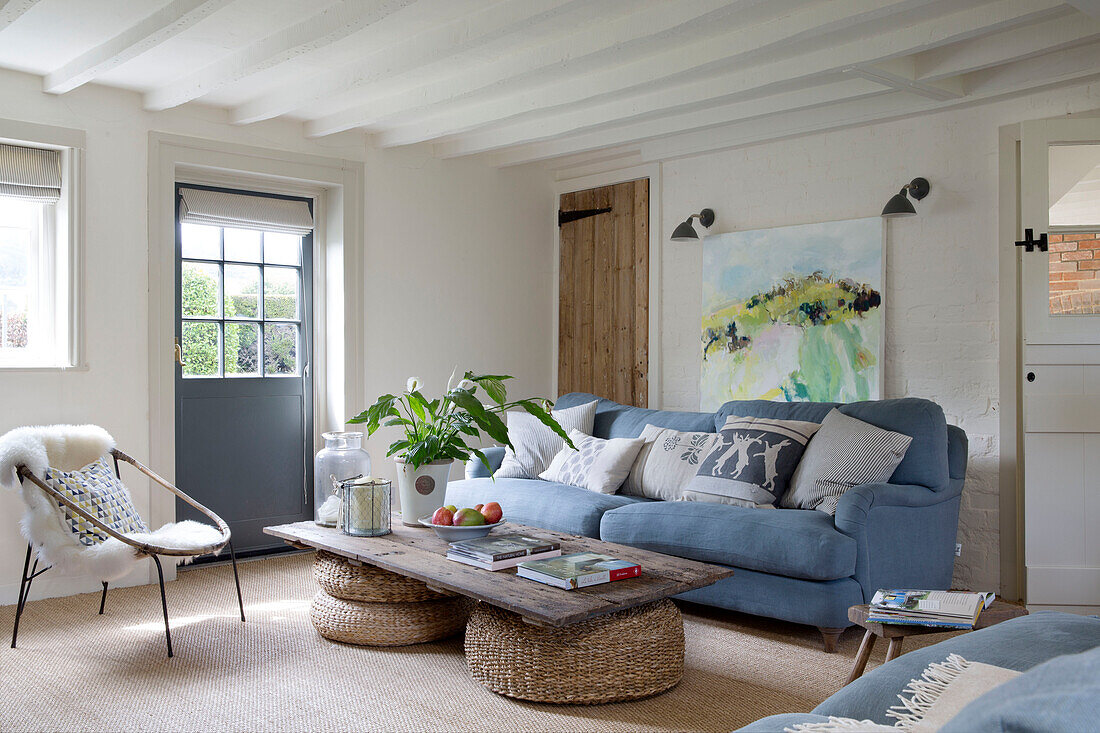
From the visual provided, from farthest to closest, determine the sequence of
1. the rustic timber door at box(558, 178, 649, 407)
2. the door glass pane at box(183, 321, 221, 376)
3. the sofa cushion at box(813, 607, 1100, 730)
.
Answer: the rustic timber door at box(558, 178, 649, 407) < the door glass pane at box(183, 321, 221, 376) < the sofa cushion at box(813, 607, 1100, 730)

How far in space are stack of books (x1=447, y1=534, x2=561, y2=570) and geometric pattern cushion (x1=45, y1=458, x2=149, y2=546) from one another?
1434mm

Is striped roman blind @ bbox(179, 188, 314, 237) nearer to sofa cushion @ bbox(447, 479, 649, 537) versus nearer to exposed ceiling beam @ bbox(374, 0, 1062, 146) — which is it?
exposed ceiling beam @ bbox(374, 0, 1062, 146)

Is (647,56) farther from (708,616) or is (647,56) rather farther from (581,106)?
(708,616)

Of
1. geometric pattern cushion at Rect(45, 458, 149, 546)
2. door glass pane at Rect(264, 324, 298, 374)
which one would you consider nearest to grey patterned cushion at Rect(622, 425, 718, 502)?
door glass pane at Rect(264, 324, 298, 374)

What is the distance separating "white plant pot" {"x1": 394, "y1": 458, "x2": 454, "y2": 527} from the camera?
3.52 meters

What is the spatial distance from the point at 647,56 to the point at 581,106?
21.2 inches

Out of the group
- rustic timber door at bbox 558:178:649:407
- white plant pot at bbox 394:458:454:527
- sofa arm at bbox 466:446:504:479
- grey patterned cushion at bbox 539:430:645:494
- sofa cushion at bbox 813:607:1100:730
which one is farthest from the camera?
rustic timber door at bbox 558:178:649:407

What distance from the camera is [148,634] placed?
348 cm

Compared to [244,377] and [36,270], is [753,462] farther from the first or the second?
[36,270]

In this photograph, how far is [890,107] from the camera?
4184mm

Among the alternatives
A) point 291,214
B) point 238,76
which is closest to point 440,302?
point 291,214

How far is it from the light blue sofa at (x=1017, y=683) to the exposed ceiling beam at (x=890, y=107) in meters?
2.61

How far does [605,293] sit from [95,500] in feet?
10.9

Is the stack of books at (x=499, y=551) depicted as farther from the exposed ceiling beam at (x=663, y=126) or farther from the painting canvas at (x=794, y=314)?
the exposed ceiling beam at (x=663, y=126)
